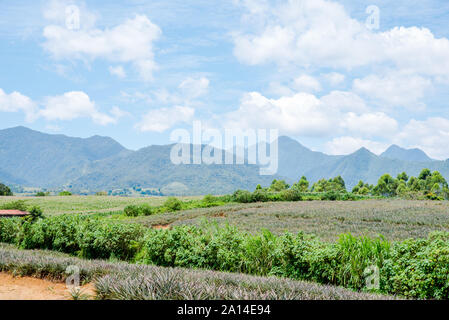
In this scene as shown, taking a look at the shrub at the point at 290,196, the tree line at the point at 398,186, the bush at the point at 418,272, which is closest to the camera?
the bush at the point at 418,272

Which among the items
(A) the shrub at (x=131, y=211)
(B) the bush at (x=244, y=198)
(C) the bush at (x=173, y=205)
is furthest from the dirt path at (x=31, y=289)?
(B) the bush at (x=244, y=198)

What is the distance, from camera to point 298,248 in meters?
6.88

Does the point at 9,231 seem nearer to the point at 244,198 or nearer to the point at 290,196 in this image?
the point at 244,198

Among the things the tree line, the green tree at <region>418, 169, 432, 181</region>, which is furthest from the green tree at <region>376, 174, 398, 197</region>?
the green tree at <region>418, 169, 432, 181</region>

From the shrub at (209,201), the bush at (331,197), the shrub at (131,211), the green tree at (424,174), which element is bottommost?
the shrub at (131,211)

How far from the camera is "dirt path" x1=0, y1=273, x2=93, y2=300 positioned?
5.05 meters

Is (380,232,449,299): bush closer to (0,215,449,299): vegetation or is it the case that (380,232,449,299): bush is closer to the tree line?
(0,215,449,299): vegetation

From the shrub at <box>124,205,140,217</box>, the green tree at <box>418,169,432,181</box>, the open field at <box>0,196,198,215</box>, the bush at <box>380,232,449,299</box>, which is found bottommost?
the open field at <box>0,196,198,215</box>

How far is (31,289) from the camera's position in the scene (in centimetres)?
563

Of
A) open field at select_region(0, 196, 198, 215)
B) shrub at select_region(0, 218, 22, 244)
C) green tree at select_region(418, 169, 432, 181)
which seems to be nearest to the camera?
shrub at select_region(0, 218, 22, 244)

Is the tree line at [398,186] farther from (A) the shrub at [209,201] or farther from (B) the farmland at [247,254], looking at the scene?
(B) the farmland at [247,254]

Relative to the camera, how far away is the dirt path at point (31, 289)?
5.05 meters

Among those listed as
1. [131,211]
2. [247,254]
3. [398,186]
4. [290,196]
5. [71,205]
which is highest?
[398,186]

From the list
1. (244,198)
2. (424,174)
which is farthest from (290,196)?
(424,174)
